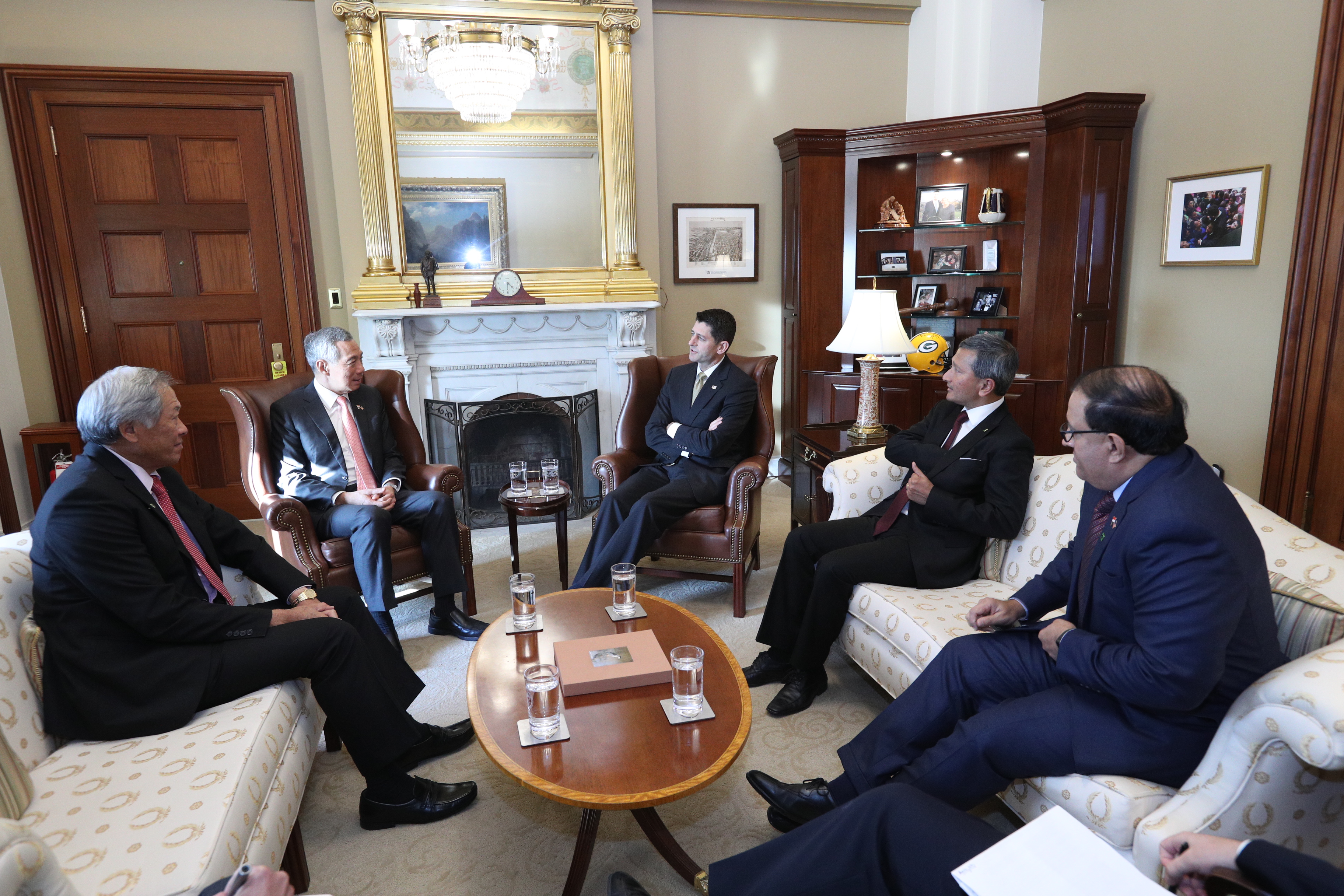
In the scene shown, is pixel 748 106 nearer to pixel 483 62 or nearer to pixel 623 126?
pixel 623 126

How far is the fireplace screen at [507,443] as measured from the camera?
4520mm

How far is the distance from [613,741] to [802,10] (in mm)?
4670

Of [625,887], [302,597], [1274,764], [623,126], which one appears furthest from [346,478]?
[1274,764]

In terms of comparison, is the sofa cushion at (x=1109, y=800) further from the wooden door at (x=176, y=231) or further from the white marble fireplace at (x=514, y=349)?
the wooden door at (x=176, y=231)

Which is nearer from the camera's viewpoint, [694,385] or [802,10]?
[694,385]

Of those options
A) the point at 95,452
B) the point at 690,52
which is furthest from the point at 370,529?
the point at 690,52

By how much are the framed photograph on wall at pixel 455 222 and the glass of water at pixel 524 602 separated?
2.76m

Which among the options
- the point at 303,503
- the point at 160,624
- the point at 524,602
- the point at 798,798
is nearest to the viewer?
the point at 160,624

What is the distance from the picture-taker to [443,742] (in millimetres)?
2352

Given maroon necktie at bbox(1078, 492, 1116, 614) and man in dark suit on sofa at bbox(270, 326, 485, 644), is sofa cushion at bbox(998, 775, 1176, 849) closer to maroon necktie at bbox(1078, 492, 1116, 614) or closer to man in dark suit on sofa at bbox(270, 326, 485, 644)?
maroon necktie at bbox(1078, 492, 1116, 614)

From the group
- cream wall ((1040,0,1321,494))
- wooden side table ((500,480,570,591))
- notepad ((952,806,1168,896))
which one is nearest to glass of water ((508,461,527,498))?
wooden side table ((500,480,570,591))

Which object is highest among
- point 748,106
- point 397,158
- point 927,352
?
point 748,106

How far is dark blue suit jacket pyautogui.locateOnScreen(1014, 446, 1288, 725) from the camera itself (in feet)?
4.65

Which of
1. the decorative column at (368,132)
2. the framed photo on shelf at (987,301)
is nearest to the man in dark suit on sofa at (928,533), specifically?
the framed photo on shelf at (987,301)
